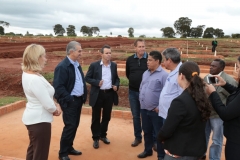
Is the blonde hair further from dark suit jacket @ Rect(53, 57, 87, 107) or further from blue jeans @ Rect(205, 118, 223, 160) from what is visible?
blue jeans @ Rect(205, 118, 223, 160)

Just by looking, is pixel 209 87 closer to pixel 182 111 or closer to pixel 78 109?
pixel 182 111

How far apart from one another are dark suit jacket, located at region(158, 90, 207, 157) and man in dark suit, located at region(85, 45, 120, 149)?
201 centimetres

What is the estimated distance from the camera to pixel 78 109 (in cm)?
374

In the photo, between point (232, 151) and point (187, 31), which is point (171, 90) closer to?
point (232, 151)

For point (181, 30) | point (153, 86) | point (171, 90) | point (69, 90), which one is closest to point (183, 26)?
point (181, 30)

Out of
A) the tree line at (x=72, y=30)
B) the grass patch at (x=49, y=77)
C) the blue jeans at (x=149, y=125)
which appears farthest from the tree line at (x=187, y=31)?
the blue jeans at (x=149, y=125)

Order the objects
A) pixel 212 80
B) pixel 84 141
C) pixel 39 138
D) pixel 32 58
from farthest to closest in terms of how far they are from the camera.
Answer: pixel 84 141 < pixel 212 80 < pixel 39 138 < pixel 32 58

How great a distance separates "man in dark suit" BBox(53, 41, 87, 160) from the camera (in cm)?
347

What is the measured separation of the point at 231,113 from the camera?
2.16 metres

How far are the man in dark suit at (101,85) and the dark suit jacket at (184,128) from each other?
2011 mm

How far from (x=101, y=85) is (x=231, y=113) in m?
2.32

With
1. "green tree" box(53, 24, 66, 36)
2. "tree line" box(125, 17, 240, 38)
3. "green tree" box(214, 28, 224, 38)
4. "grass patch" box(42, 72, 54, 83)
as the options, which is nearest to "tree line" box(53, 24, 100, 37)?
"green tree" box(53, 24, 66, 36)

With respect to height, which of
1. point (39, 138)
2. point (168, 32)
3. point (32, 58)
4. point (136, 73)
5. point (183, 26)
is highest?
point (183, 26)

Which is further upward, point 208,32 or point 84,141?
point 208,32
